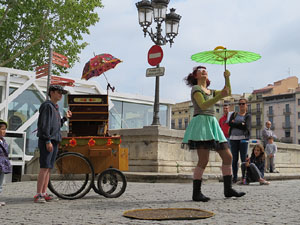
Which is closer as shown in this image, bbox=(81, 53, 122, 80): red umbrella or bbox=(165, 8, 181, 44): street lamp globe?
bbox=(165, 8, 181, 44): street lamp globe

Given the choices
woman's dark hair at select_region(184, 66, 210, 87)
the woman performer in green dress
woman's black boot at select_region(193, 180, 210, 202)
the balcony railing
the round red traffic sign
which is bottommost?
woman's black boot at select_region(193, 180, 210, 202)

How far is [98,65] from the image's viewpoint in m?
18.8

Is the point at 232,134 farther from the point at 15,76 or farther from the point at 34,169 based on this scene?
the point at 15,76

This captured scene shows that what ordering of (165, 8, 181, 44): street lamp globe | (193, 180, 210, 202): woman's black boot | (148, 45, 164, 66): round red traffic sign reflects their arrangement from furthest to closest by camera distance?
1. (165, 8, 181, 44): street lamp globe
2. (148, 45, 164, 66): round red traffic sign
3. (193, 180, 210, 202): woman's black boot

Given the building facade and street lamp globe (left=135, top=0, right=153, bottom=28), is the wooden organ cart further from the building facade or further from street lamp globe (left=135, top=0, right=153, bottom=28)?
the building facade

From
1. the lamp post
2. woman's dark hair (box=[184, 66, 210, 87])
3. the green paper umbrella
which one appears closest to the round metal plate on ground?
woman's dark hair (box=[184, 66, 210, 87])

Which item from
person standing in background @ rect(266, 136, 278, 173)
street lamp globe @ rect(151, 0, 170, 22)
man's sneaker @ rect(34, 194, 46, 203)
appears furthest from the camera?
person standing in background @ rect(266, 136, 278, 173)

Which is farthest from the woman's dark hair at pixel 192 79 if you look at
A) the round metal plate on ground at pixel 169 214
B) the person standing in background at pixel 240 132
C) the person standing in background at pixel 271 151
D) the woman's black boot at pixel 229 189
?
the person standing in background at pixel 271 151

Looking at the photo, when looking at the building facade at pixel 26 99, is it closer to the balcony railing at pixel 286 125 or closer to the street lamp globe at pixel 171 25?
the street lamp globe at pixel 171 25

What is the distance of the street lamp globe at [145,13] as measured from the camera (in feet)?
39.2

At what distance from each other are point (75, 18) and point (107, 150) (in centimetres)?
1972

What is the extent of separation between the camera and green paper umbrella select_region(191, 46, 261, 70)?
6.02 meters

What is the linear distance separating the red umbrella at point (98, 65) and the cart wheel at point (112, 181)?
12496 millimetres

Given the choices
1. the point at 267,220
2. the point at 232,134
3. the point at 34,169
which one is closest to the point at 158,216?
the point at 267,220
